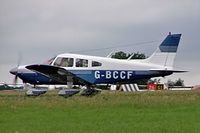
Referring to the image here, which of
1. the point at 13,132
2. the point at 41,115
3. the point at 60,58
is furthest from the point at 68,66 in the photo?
the point at 13,132

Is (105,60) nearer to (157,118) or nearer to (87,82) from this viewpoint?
(87,82)

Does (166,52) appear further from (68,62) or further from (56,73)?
(56,73)

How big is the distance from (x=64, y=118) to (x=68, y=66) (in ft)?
67.4

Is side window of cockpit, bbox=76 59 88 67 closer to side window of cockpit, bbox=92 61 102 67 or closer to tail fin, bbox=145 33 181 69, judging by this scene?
side window of cockpit, bbox=92 61 102 67

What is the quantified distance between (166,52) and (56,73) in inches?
364

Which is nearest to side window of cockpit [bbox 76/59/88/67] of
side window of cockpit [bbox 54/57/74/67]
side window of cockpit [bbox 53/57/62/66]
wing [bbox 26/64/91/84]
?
side window of cockpit [bbox 54/57/74/67]

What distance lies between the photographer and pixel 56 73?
35.1 metres

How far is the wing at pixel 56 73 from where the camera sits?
34531 millimetres

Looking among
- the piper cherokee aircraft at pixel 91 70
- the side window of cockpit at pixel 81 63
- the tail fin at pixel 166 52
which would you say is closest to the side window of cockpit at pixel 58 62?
the piper cherokee aircraft at pixel 91 70

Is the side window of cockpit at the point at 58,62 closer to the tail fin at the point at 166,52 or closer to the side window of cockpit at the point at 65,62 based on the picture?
the side window of cockpit at the point at 65,62

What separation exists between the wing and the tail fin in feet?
19.7

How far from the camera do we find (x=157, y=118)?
1477 cm

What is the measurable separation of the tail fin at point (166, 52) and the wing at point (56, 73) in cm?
602

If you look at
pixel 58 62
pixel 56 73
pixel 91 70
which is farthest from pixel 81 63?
pixel 56 73
